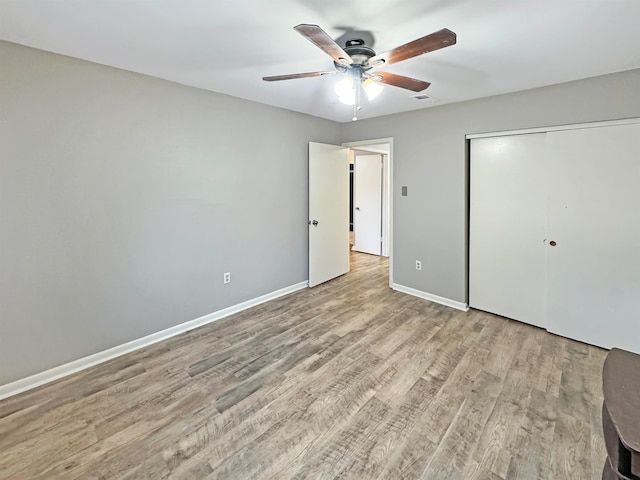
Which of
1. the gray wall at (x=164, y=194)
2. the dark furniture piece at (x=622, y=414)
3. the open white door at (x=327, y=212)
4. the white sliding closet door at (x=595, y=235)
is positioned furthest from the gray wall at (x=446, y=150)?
the dark furniture piece at (x=622, y=414)

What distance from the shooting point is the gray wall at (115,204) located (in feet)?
7.35

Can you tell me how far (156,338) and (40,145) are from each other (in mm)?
1862

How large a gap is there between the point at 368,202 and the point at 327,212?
82.1 inches

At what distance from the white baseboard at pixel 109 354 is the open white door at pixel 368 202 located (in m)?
3.35

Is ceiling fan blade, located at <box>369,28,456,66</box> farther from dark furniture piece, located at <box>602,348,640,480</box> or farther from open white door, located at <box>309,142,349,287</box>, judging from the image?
open white door, located at <box>309,142,349,287</box>

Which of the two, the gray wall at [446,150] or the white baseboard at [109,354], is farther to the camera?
the gray wall at [446,150]

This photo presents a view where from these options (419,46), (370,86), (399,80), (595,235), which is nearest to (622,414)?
(419,46)

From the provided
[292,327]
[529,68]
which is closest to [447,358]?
[292,327]

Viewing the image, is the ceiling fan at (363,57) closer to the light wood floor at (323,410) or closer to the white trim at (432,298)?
the light wood floor at (323,410)

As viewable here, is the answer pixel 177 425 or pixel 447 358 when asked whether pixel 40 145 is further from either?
pixel 447 358

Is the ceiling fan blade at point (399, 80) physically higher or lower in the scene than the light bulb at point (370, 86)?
lower

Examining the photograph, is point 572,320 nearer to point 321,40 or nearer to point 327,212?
point 327,212

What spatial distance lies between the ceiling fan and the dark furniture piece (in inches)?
59.2

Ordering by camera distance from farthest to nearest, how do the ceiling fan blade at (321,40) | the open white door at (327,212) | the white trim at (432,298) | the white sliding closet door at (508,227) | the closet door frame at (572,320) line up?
the open white door at (327,212) < the white trim at (432,298) < the white sliding closet door at (508,227) < the closet door frame at (572,320) < the ceiling fan blade at (321,40)
